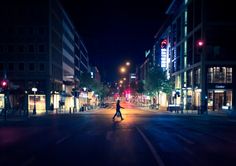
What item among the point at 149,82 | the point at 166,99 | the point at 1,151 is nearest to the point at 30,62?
the point at 149,82

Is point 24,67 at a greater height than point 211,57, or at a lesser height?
lesser

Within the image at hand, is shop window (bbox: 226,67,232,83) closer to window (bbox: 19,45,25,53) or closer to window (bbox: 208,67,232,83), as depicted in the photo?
window (bbox: 208,67,232,83)

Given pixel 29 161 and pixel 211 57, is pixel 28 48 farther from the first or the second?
pixel 29 161

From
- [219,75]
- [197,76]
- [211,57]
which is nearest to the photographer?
[211,57]

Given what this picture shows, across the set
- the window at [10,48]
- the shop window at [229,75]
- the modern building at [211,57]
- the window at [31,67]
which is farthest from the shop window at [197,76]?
the window at [10,48]

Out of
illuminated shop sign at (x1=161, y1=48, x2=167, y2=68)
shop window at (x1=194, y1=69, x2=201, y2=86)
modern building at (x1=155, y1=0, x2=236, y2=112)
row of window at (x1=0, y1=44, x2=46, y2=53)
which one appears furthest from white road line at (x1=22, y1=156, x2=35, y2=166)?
illuminated shop sign at (x1=161, y1=48, x2=167, y2=68)

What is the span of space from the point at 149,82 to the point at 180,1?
19.0 m

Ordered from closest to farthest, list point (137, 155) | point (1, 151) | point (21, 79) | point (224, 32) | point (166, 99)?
point (137, 155) → point (1, 151) → point (224, 32) → point (21, 79) → point (166, 99)

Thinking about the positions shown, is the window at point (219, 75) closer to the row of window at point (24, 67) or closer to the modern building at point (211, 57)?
the modern building at point (211, 57)

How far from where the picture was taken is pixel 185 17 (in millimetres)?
74500

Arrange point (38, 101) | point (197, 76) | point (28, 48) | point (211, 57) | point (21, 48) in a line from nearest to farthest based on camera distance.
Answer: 1. point (211, 57)
2. point (197, 76)
3. point (28, 48)
4. point (21, 48)
5. point (38, 101)

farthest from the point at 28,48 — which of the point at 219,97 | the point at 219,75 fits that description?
the point at 219,97

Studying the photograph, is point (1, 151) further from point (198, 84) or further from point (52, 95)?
point (52, 95)

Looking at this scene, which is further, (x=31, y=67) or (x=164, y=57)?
(x=164, y=57)
